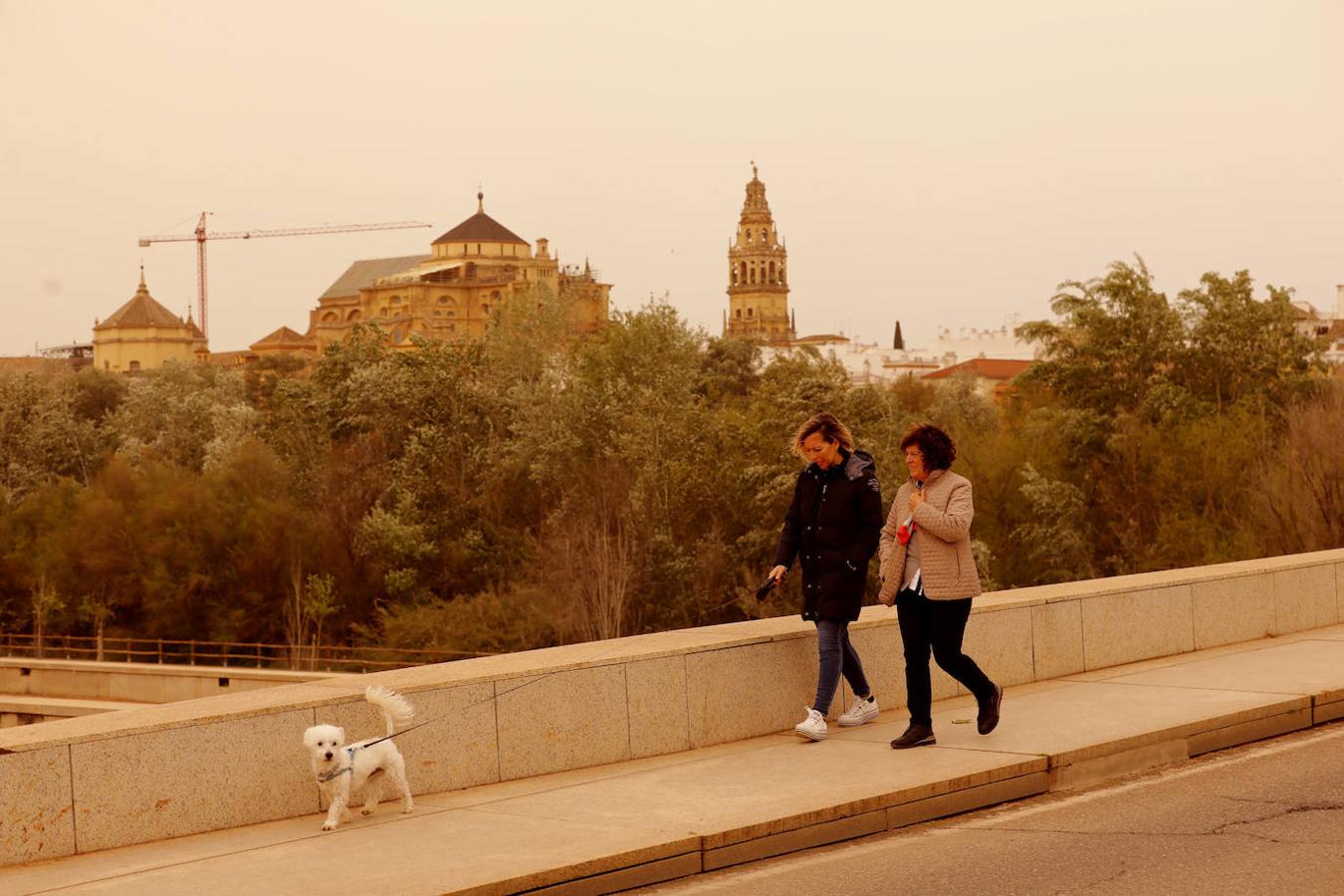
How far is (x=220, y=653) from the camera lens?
67.6 meters

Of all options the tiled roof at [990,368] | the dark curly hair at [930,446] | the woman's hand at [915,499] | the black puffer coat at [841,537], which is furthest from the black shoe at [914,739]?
the tiled roof at [990,368]

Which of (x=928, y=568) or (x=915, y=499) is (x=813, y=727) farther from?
(x=915, y=499)

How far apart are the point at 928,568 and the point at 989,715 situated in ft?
3.72

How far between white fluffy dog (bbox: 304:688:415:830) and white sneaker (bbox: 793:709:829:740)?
271cm

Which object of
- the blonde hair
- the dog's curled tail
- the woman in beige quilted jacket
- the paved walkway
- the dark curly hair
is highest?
the blonde hair

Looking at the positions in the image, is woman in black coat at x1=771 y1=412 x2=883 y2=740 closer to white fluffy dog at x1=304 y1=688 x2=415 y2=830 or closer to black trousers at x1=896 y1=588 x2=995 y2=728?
black trousers at x1=896 y1=588 x2=995 y2=728

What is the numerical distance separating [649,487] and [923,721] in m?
56.2

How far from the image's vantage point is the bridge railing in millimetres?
62062

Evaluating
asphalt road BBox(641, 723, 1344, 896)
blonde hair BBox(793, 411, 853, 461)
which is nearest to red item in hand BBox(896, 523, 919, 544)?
blonde hair BBox(793, 411, 853, 461)

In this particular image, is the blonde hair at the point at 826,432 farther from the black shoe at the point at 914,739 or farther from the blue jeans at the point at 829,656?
the black shoe at the point at 914,739

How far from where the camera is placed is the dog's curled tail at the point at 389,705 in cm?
930

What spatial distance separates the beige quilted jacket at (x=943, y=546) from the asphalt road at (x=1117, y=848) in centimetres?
133

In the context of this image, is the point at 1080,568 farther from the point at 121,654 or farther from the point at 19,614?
the point at 19,614

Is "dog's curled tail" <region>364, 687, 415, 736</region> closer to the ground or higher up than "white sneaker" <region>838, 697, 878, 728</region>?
higher up
